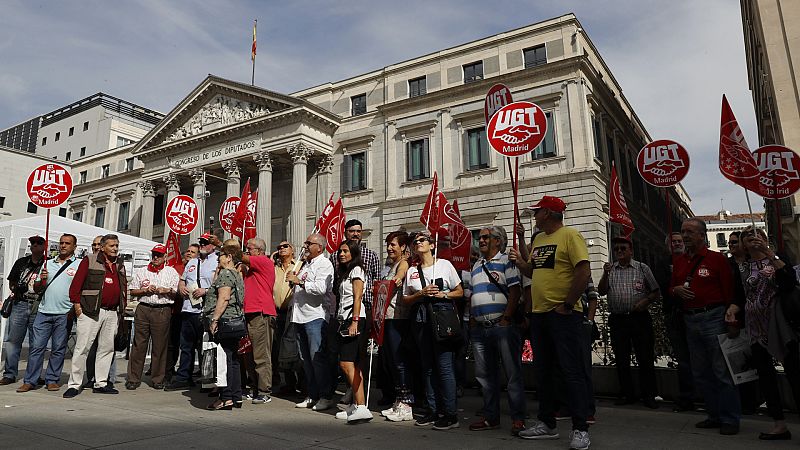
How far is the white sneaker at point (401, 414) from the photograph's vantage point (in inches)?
211

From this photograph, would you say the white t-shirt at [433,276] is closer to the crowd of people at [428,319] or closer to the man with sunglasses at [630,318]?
the crowd of people at [428,319]

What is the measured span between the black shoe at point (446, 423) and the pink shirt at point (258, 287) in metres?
2.79

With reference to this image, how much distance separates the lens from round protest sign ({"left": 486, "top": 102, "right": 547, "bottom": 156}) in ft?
22.7

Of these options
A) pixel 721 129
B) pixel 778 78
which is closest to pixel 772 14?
pixel 778 78

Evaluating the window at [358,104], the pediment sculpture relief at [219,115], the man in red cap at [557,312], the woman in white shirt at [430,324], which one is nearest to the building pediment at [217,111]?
the pediment sculpture relief at [219,115]

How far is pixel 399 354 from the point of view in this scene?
558cm

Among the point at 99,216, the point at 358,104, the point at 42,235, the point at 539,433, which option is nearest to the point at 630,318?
the point at 539,433

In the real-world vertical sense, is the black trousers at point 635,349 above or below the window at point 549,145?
below

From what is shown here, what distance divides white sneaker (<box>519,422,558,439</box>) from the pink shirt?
11.9 ft

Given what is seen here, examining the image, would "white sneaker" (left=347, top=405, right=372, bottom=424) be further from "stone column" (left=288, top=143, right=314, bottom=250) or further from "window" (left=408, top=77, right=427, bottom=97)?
"window" (left=408, top=77, right=427, bottom=97)

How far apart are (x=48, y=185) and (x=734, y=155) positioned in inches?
487

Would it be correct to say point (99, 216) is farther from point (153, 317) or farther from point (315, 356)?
point (315, 356)

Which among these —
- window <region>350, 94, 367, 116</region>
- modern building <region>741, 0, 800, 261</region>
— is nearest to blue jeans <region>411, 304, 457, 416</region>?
modern building <region>741, 0, 800, 261</region>

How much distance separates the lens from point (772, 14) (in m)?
18.4
